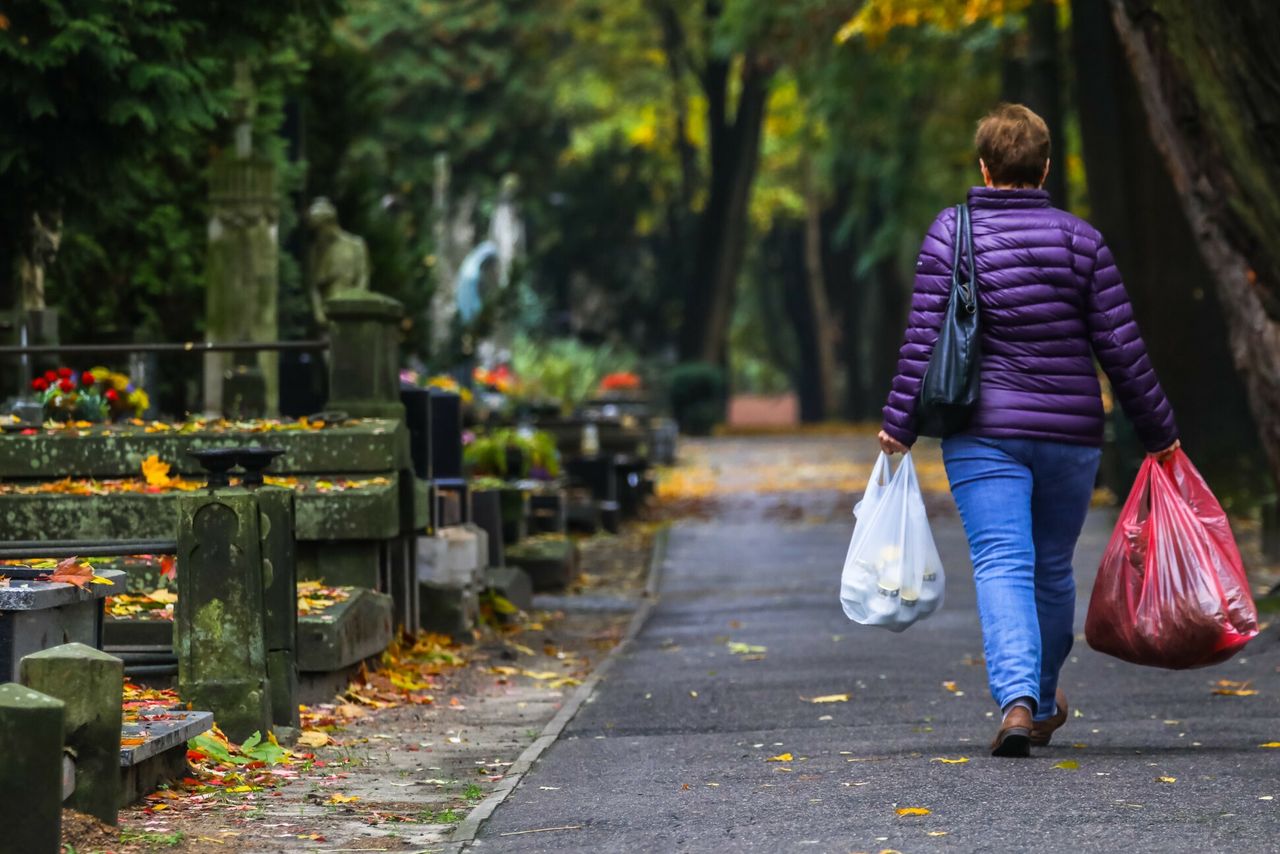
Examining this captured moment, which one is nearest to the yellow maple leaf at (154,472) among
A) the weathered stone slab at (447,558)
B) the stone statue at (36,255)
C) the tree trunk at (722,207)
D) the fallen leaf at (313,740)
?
the weathered stone slab at (447,558)

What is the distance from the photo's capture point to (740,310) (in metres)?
64.1

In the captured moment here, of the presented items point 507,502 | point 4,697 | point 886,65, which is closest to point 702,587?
point 507,502

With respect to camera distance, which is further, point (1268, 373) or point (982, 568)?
point (1268, 373)

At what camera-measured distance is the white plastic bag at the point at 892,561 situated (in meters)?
7.35

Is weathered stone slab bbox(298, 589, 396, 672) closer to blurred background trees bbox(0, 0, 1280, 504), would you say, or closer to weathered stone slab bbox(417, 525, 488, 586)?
weathered stone slab bbox(417, 525, 488, 586)

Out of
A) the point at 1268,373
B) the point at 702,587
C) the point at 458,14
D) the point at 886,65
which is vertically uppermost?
the point at 458,14

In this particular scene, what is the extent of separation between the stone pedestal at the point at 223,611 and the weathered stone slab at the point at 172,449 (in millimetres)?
2768

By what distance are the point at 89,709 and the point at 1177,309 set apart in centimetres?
1569

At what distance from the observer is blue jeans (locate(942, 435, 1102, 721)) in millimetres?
7137

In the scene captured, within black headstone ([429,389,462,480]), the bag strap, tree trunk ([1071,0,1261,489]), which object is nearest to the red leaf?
the bag strap

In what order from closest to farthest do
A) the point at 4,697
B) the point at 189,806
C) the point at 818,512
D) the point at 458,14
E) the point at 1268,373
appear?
the point at 4,697, the point at 189,806, the point at 1268,373, the point at 818,512, the point at 458,14

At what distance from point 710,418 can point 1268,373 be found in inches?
1283

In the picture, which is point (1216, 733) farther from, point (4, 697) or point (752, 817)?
point (4, 697)

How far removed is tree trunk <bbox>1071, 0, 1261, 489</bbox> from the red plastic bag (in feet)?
42.1
